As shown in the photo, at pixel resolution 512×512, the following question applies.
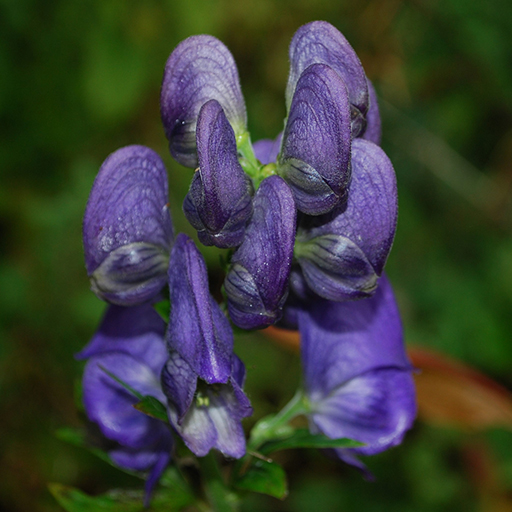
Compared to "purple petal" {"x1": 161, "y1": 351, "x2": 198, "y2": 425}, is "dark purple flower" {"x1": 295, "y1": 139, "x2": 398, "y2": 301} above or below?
above

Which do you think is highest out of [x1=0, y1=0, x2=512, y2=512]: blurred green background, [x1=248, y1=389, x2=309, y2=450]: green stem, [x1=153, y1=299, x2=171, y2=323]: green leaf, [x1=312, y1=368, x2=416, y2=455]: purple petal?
[x1=153, y1=299, x2=171, y2=323]: green leaf

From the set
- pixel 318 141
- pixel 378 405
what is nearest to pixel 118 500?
pixel 378 405

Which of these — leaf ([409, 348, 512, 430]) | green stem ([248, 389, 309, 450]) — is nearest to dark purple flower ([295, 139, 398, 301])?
green stem ([248, 389, 309, 450])

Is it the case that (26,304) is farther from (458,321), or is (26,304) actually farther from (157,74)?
(458,321)

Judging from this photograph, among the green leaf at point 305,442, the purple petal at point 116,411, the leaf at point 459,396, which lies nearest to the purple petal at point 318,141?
the green leaf at point 305,442

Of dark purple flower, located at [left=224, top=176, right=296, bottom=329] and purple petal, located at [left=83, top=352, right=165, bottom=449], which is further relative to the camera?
purple petal, located at [left=83, top=352, right=165, bottom=449]

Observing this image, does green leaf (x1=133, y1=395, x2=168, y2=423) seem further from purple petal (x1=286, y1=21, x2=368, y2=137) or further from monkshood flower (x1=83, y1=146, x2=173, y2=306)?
purple petal (x1=286, y1=21, x2=368, y2=137)

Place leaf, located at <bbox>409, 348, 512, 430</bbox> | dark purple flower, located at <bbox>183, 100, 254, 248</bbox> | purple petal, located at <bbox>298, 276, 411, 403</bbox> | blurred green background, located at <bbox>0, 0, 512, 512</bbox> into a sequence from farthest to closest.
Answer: blurred green background, located at <bbox>0, 0, 512, 512</bbox>
leaf, located at <bbox>409, 348, 512, 430</bbox>
purple petal, located at <bbox>298, 276, 411, 403</bbox>
dark purple flower, located at <bbox>183, 100, 254, 248</bbox>
